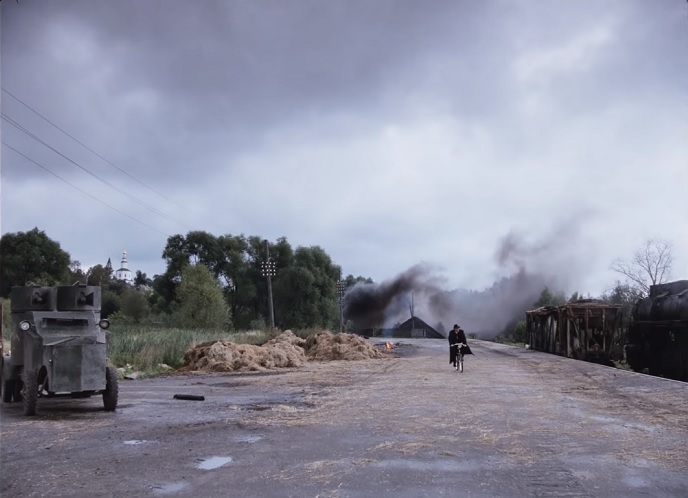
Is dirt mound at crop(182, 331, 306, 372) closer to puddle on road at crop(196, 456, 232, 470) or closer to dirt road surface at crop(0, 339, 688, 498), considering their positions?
dirt road surface at crop(0, 339, 688, 498)

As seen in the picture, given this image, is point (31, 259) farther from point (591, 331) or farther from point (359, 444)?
point (359, 444)

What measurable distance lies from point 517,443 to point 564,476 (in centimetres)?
196

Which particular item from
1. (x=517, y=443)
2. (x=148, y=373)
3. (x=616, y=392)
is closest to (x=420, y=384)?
(x=616, y=392)

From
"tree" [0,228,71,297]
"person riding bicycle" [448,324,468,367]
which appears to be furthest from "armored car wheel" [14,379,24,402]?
"tree" [0,228,71,297]

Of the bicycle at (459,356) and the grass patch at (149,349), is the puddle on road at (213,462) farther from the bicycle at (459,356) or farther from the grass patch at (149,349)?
the grass patch at (149,349)

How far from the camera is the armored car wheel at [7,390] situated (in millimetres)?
14914

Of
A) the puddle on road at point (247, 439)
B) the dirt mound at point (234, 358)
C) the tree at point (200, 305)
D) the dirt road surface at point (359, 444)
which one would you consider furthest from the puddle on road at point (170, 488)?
the tree at point (200, 305)

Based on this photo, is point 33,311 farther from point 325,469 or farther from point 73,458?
point 325,469

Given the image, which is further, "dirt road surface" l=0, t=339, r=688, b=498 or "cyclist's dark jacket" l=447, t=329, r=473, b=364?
"cyclist's dark jacket" l=447, t=329, r=473, b=364

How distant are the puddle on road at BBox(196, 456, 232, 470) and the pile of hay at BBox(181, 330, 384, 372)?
19.1 meters

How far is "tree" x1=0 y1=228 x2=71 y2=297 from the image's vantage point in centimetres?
5612

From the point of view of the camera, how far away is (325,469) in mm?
7523

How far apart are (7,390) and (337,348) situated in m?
23.4

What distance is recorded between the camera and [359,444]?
9.09 meters
